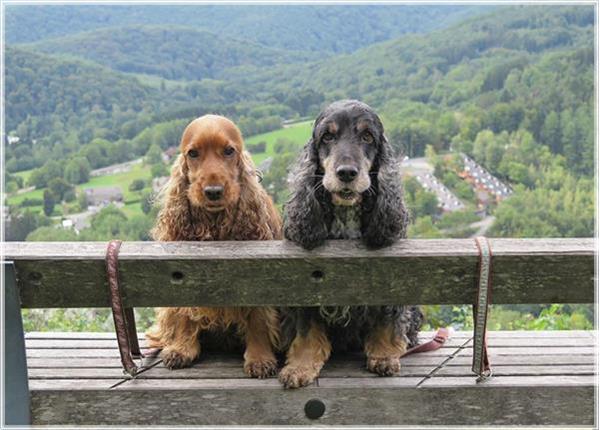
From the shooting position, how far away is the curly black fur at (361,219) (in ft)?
9.66

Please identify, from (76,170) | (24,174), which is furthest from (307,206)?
(24,174)

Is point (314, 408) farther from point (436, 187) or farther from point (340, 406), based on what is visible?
point (436, 187)

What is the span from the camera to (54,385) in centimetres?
298

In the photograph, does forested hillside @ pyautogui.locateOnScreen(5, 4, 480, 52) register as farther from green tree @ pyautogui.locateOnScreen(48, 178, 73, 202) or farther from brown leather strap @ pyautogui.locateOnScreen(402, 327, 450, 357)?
brown leather strap @ pyautogui.locateOnScreen(402, 327, 450, 357)

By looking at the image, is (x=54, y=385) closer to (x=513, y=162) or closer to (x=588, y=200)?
(x=588, y=200)

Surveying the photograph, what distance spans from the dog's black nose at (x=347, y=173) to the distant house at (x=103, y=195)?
50.2m

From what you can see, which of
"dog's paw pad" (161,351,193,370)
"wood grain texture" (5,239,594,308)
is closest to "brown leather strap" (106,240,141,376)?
"wood grain texture" (5,239,594,308)

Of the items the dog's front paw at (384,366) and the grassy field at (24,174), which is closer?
the dog's front paw at (384,366)

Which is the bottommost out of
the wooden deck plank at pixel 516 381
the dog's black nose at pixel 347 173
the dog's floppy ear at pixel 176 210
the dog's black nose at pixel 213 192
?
the wooden deck plank at pixel 516 381

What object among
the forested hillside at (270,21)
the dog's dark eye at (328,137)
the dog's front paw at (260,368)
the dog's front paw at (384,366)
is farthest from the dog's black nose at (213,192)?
the forested hillside at (270,21)

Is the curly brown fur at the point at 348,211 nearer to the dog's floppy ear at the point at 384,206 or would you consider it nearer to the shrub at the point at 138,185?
the dog's floppy ear at the point at 384,206

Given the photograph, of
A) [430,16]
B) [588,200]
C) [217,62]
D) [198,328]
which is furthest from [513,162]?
[430,16]

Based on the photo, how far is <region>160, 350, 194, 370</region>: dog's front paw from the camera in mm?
3188

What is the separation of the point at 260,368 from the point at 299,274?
1.91 ft
